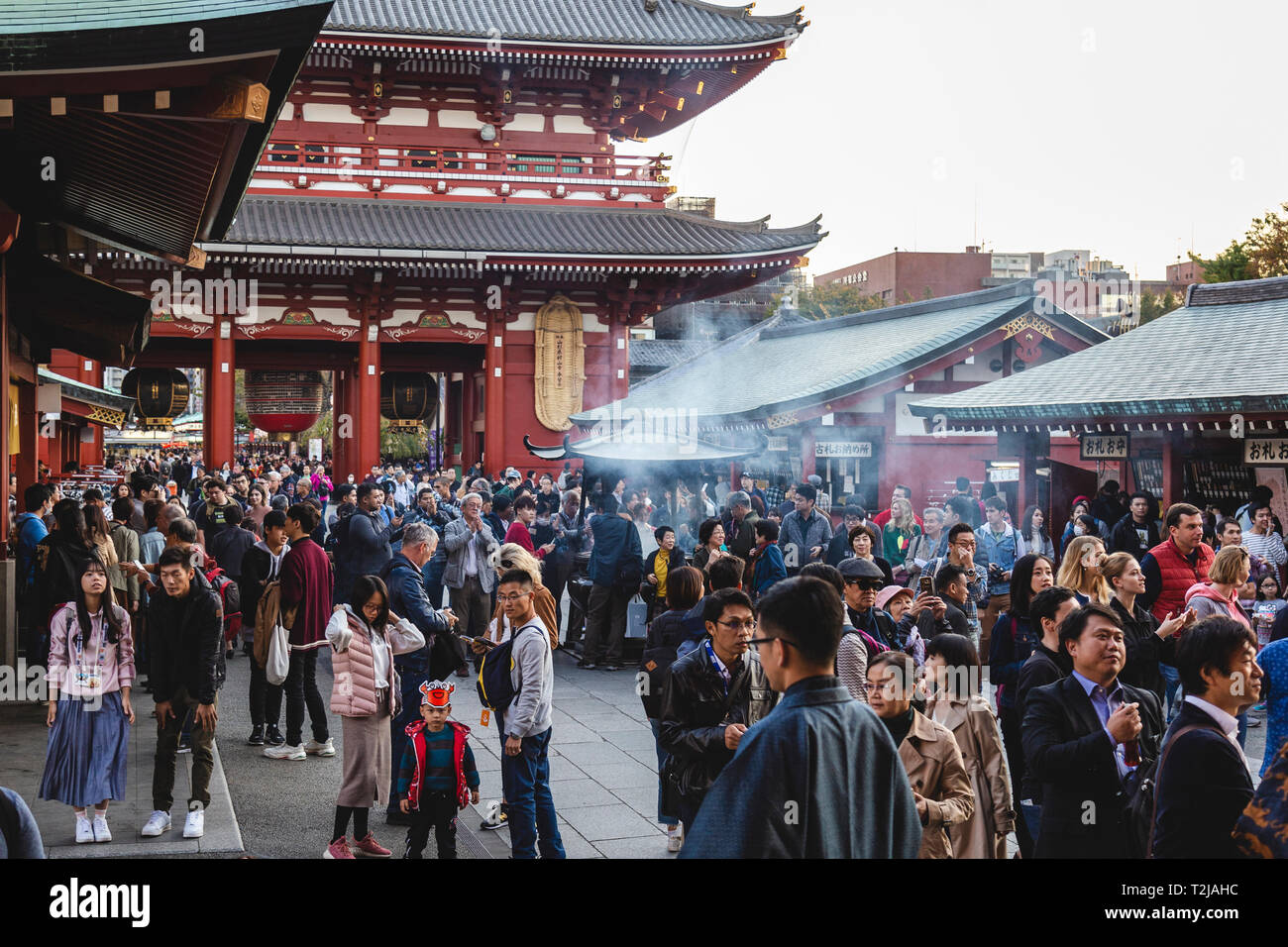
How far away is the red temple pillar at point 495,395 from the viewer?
25.0 meters

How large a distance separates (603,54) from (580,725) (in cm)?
1861

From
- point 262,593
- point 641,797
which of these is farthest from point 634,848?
point 262,593

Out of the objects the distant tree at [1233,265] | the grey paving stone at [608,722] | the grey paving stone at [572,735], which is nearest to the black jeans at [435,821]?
the grey paving stone at [572,735]

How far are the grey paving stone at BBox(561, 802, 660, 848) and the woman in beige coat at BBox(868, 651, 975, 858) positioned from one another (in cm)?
263

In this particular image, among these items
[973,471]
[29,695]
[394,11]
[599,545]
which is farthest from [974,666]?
[394,11]

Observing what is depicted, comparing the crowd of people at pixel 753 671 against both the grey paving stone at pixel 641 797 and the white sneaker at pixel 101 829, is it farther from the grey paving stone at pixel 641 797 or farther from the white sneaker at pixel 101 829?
the grey paving stone at pixel 641 797

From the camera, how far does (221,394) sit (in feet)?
77.5

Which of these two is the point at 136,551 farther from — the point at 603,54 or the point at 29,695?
the point at 603,54

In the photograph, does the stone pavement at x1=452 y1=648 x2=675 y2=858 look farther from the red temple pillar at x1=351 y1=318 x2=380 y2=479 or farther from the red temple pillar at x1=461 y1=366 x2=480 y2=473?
the red temple pillar at x1=461 y1=366 x2=480 y2=473

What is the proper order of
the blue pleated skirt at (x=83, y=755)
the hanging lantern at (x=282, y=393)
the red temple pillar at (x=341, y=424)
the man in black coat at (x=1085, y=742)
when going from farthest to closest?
the hanging lantern at (x=282, y=393) → the red temple pillar at (x=341, y=424) → the blue pleated skirt at (x=83, y=755) → the man in black coat at (x=1085, y=742)

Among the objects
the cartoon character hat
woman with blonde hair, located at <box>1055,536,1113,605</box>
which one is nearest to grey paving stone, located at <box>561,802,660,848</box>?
the cartoon character hat

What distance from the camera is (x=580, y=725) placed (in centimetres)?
966

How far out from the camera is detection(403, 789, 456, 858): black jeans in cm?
586

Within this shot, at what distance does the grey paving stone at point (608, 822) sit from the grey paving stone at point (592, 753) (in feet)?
3.61
